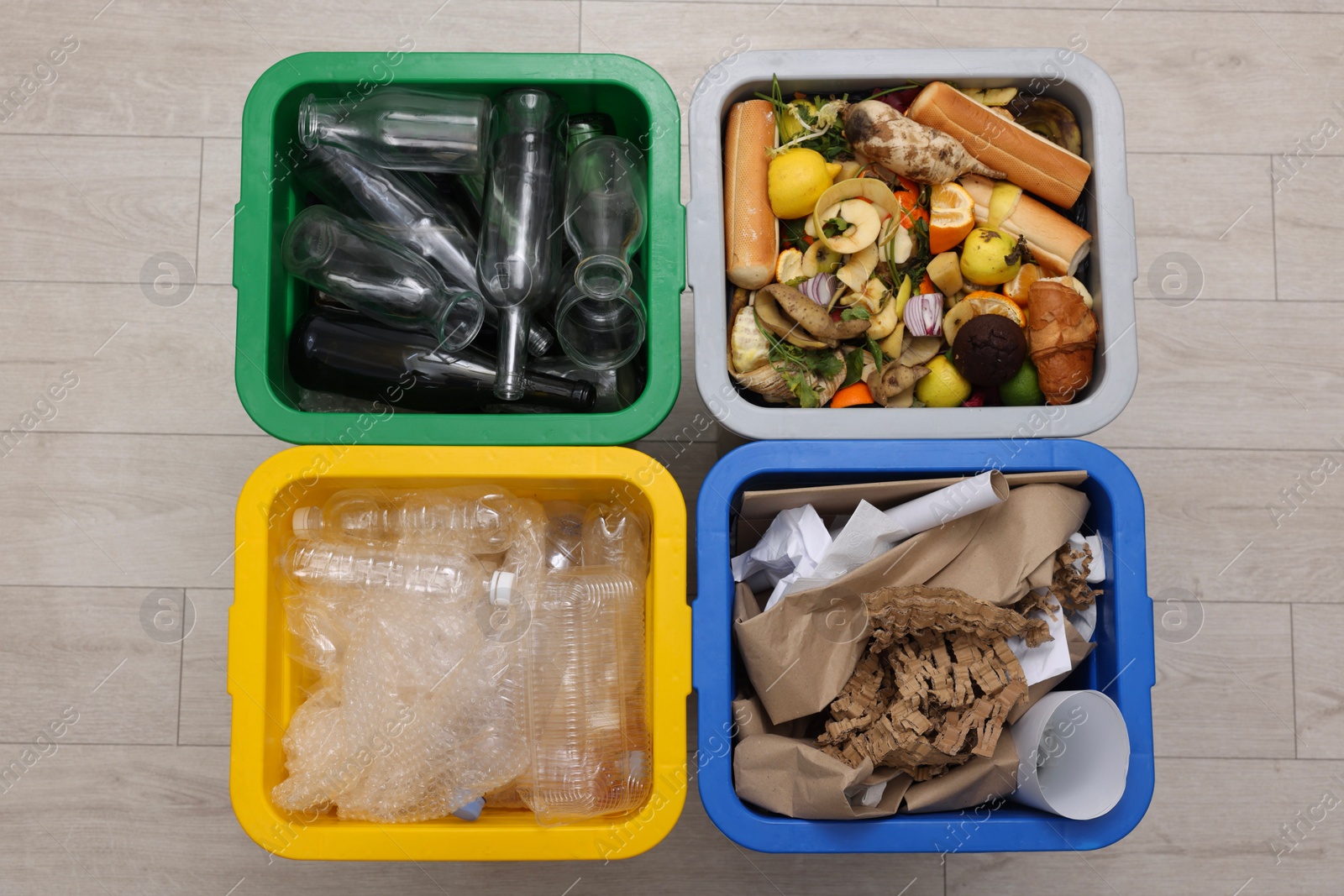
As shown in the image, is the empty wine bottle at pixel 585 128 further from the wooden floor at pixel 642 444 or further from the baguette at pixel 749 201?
the wooden floor at pixel 642 444

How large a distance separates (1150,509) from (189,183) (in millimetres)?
1165

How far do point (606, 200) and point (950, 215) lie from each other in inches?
11.3

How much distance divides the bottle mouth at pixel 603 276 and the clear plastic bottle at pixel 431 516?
0.18 meters

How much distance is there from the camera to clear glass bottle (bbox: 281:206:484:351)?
2.24ft

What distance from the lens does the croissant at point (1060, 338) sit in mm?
660

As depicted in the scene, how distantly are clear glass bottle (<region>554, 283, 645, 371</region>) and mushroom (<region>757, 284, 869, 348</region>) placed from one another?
0.34 feet

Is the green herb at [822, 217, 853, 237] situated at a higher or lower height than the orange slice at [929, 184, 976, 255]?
lower

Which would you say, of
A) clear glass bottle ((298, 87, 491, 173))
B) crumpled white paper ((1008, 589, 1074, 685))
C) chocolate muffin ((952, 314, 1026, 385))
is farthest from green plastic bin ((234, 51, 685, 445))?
crumpled white paper ((1008, 589, 1074, 685))

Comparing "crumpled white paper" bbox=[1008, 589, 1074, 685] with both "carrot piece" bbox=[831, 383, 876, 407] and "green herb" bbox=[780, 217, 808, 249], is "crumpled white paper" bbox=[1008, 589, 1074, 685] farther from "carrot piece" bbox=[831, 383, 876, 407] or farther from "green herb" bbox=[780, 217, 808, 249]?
"green herb" bbox=[780, 217, 808, 249]

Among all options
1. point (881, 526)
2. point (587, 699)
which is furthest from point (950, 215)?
point (587, 699)

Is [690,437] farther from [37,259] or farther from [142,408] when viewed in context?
[37,259]

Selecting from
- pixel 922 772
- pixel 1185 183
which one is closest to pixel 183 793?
pixel 922 772

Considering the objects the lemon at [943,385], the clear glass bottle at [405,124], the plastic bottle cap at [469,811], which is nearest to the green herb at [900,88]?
the lemon at [943,385]

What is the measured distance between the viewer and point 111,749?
93 cm
